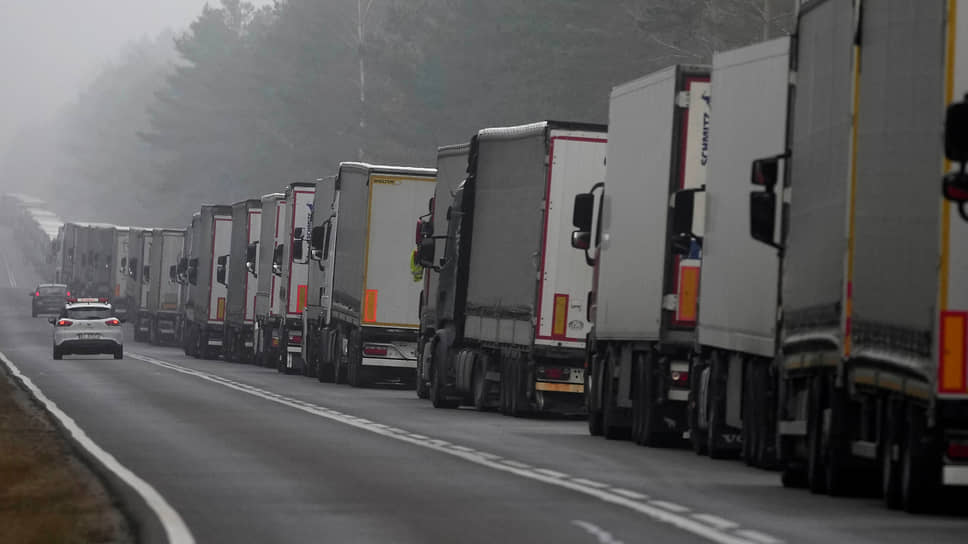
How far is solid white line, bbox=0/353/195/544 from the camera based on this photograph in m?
13.1

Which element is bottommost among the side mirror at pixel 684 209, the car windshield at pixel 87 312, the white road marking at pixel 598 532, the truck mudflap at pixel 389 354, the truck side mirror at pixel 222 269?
the white road marking at pixel 598 532

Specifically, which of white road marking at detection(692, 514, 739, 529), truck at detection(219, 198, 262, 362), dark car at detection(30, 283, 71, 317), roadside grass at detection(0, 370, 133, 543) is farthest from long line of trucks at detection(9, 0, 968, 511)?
dark car at detection(30, 283, 71, 317)

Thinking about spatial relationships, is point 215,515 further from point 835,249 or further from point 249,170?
point 249,170

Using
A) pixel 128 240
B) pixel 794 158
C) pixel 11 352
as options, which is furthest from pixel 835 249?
pixel 128 240

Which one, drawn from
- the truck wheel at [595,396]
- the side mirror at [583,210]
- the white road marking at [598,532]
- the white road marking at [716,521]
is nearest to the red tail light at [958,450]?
the white road marking at [716,521]

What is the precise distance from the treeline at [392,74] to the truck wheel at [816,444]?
150 ft

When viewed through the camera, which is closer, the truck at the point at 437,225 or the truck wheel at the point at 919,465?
the truck wheel at the point at 919,465

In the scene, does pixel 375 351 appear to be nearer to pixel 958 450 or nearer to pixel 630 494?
pixel 630 494

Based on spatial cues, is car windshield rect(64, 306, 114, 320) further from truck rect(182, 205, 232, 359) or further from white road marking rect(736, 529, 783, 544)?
white road marking rect(736, 529, 783, 544)

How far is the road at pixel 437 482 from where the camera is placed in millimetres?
13188

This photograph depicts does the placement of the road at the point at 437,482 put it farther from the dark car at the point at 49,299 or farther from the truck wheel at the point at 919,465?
the dark car at the point at 49,299

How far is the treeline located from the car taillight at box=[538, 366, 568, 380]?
1353 inches

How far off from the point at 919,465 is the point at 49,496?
6206 mm

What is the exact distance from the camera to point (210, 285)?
2453 inches
